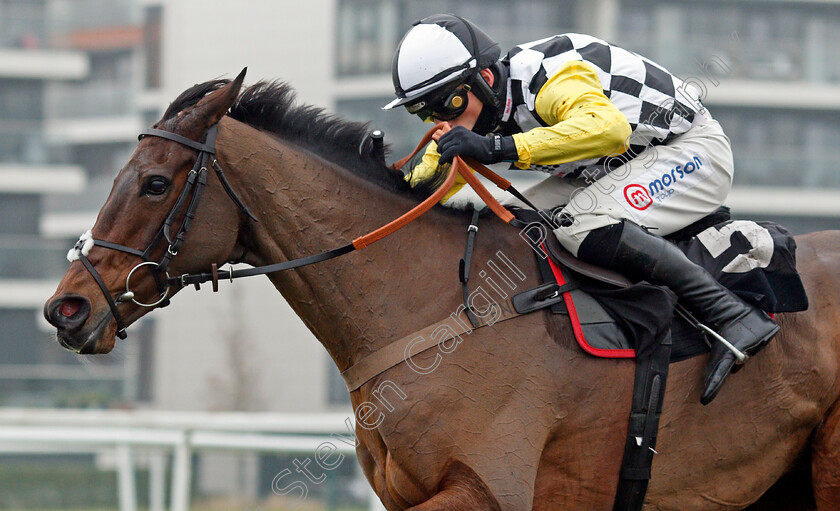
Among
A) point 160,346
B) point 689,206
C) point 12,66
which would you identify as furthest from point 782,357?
point 12,66

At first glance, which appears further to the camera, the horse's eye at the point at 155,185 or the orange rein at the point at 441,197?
the orange rein at the point at 441,197

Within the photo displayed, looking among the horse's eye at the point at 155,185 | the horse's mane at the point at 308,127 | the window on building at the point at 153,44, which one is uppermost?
the horse's mane at the point at 308,127

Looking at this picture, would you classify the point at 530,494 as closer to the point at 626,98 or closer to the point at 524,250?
the point at 524,250

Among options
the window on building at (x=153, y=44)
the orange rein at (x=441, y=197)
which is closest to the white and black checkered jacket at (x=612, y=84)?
the orange rein at (x=441, y=197)

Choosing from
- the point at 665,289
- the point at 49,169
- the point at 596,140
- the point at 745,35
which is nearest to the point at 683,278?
the point at 665,289

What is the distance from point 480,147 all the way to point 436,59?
404 mm

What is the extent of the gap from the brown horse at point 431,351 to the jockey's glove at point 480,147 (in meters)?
0.29

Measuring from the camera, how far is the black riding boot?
333cm

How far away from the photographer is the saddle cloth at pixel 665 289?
3299 millimetres

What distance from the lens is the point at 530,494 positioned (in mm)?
3088

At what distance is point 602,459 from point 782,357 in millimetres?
785

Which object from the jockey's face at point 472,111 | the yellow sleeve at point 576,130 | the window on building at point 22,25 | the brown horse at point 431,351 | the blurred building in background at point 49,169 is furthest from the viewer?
the window on building at point 22,25

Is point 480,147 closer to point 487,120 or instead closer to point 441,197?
point 441,197

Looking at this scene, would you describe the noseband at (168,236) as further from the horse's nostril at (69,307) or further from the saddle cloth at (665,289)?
the saddle cloth at (665,289)
